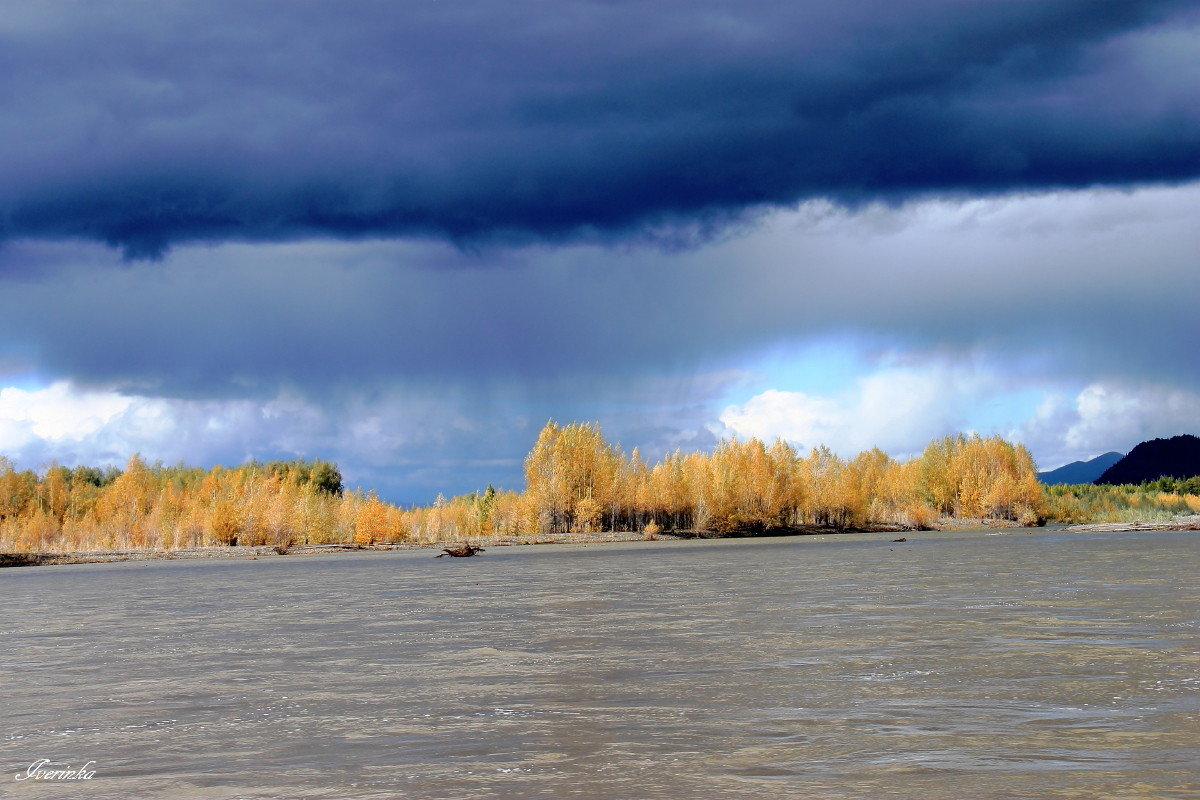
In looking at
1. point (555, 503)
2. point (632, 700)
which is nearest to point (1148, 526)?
point (555, 503)

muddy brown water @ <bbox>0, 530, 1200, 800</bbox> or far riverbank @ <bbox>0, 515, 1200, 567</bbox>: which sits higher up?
muddy brown water @ <bbox>0, 530, 1200, 800</bbox>

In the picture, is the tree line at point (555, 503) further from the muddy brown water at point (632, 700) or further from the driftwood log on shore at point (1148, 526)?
the muddy brown water at point (632, 700)

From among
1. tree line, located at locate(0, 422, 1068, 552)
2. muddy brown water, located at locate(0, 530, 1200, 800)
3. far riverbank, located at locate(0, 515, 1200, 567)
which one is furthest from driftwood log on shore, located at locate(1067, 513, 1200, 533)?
muddy brown water, located at locate(0, 530, 1200, 800)

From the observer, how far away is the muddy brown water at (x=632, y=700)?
1251 cm

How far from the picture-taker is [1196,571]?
50500 mm

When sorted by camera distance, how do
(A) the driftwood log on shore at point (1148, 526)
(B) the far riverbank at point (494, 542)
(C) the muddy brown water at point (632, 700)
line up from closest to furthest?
1. (C) the muddy brown water at point (632, 700)
2. (B) the far riverbank at point (494, 542)
3. (A) the driftwood log on shore at point (1148, 526)

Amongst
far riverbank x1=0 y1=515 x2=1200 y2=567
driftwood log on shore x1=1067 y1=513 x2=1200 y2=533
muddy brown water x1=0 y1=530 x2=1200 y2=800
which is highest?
muddy brown water x1=0 y1=530 x2=1200 y2=800

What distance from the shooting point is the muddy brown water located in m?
12.5

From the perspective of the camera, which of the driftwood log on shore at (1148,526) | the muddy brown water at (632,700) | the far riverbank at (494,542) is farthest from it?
the driftwood log on shore at (1148,526)

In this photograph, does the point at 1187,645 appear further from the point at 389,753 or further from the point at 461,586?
the point at 461,586

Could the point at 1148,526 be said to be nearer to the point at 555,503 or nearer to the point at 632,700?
the point at 555,503

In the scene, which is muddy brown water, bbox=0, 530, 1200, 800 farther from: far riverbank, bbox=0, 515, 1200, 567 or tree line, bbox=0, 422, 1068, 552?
tree line, bbox=0, 422, 1068, 552

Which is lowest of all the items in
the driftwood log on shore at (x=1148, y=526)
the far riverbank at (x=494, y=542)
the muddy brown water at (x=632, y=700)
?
the far riverbank at (x=494, y=542)

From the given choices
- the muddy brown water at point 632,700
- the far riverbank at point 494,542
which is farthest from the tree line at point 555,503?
the muddy brown water at point 632,700
